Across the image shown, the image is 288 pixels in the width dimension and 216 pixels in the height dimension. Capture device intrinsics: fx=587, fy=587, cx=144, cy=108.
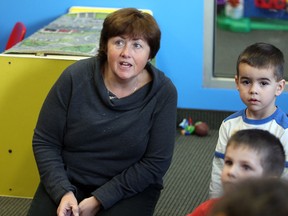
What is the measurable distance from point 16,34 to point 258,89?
178 centimetres

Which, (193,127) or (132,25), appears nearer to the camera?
(132,25)

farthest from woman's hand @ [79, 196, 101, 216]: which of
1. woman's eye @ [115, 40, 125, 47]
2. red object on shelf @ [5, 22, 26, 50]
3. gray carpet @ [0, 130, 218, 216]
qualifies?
red object on shelf @ [5, 22, 26, 50]

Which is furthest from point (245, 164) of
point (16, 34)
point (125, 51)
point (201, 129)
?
point (16, 34)

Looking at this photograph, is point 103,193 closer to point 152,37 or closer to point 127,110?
point 127,110

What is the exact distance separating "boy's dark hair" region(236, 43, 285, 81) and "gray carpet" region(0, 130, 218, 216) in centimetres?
88

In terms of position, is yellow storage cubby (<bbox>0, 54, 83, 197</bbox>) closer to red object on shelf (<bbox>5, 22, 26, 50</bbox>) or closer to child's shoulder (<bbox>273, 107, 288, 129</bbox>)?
red object on shelf (<bbox>5, 22, 26, 50</bbox>)

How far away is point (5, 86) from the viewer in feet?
8.04

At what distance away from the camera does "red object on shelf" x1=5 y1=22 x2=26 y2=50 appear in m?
3.15

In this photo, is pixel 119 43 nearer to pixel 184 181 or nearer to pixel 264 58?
pixel 264 58

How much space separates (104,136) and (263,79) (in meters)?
0.55

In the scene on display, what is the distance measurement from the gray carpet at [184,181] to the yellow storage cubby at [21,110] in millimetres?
98

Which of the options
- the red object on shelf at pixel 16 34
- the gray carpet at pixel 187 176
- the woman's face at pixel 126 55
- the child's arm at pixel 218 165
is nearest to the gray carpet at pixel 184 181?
the gray carpet at pixel 187 176

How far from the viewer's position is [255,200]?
74cm

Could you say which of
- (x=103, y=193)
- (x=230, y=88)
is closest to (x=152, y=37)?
(x=103, y=193)
